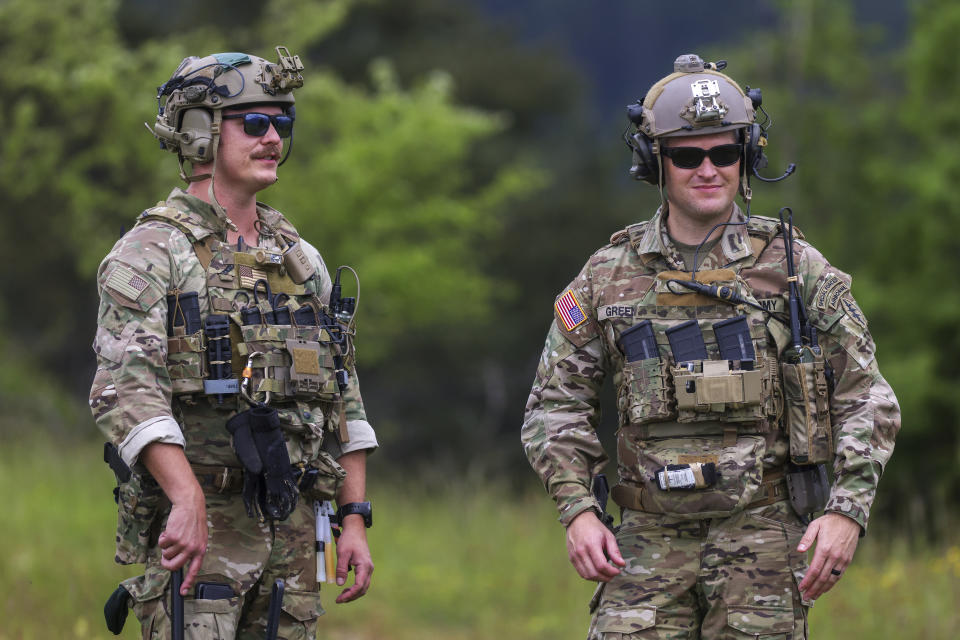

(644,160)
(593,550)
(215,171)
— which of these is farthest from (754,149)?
(215,171)

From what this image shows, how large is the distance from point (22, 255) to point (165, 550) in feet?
70.0

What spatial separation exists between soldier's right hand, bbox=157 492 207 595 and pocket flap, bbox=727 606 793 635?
181cm

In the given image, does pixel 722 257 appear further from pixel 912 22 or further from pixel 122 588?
pixel 912 22

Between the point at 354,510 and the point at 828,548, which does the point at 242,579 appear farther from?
the point at 828,548

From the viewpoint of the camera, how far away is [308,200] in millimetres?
19844

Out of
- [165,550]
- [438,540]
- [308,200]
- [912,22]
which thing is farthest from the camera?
[912,22]

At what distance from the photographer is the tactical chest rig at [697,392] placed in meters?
4.74

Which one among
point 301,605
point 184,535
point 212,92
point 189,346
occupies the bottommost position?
point 301,605

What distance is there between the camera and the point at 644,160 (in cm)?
511

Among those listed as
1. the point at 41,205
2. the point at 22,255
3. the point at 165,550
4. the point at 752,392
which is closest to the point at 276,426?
the point at 165,550

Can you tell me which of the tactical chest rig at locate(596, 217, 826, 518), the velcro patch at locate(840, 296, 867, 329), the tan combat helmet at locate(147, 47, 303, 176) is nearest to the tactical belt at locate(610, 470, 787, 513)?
the tactical chest rig at locate(596, 217, 826, 518)

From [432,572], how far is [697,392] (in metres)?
6.39

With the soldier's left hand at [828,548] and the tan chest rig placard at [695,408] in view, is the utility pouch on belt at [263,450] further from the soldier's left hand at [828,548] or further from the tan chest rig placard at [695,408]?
the soldier's left hand at [828,548]

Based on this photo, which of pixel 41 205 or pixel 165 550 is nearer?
pixel 165 550
